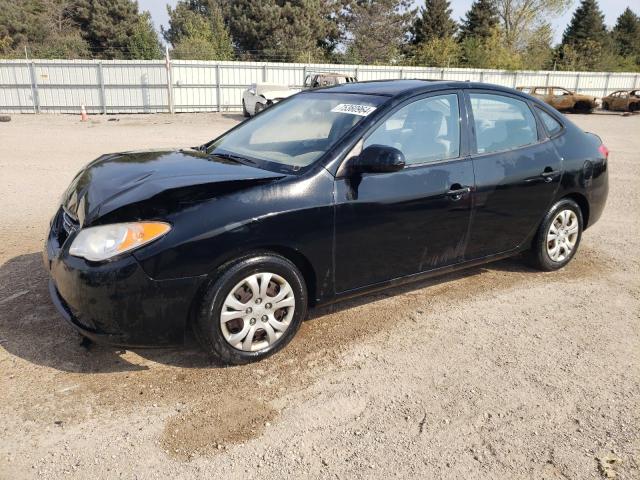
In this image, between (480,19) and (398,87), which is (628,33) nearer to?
(480,19)

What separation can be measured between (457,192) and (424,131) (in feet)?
1.66

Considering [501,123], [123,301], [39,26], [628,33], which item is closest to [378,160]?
[501,123]

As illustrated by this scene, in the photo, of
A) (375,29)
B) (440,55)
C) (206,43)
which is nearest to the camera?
(206,43)

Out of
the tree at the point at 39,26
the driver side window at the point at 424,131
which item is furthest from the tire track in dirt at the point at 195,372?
the tree at the point at 39,26

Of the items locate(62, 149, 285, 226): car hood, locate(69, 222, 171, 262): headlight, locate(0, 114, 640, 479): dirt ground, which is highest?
locate(62, 149, 285, 226): car hood

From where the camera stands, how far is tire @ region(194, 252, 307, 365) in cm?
296

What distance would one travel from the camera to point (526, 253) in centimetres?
485

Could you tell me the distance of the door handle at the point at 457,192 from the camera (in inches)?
149

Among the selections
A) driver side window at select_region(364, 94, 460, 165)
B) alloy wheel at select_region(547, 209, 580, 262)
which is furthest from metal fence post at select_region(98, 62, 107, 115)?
alloy wheel at select_region(547, 209, 580, 262)

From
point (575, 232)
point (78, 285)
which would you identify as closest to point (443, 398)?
point (78, 285)

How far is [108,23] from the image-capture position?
43.3 meters

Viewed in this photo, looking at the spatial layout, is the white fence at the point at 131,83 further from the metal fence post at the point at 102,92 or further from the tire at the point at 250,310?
the tire at the point at 250,310

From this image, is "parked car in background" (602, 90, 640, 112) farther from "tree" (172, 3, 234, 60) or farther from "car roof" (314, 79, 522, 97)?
"car roof" (314, 79, 522, 97)

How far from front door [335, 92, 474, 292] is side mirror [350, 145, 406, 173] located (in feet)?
0.26
